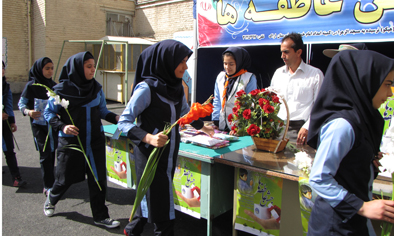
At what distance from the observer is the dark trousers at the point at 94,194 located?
3143 mm

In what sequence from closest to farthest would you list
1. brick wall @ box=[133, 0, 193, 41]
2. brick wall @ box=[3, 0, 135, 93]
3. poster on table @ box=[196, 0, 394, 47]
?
poster on table @ box=[196, 0, 394, 47] < brick wall @ box=[3, 0, 135, 93] < brick wall @ box=[133, 0, 193, 41]

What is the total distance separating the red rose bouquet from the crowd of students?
0.84ft

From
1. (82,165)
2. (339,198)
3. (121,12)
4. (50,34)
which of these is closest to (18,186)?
(82,165)

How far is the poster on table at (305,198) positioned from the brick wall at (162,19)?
12185mm

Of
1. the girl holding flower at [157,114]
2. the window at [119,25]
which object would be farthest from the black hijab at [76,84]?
the window at [119,25]

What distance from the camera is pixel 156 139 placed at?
6.78 feet

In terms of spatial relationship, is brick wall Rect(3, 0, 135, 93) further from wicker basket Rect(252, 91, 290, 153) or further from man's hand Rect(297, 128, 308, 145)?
man's hand Rect(297, 128, 308, 145)

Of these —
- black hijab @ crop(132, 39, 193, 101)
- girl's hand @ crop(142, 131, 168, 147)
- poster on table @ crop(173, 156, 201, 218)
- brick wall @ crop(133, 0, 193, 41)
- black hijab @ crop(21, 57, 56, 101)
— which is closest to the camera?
girl's hand @ crop(142, 131, 168, 147)

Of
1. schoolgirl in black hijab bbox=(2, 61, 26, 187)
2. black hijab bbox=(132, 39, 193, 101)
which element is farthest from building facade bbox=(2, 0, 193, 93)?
black hijab bbox=(132, 39, 193, 101)

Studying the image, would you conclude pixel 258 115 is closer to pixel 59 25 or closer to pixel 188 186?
pixel 188 186

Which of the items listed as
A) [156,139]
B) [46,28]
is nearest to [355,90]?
[156,139]

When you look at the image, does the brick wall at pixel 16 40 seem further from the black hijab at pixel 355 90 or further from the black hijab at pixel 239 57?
the black hijab at pixel 355 90

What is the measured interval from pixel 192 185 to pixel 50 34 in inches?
523

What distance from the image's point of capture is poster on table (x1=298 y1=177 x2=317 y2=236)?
2.08m
